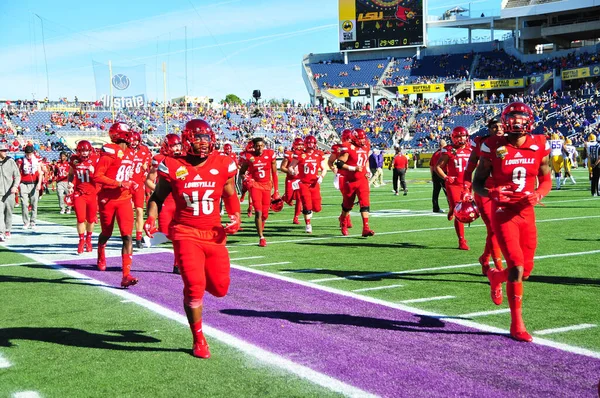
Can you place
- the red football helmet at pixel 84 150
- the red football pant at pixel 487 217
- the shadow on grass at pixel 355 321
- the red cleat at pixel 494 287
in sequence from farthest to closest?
the red football helmet at pixel 84 150 < the red football pant at pixel 487 217 < the red cleat at pixel 494 287 < the shadow on grass at pixel 355 321

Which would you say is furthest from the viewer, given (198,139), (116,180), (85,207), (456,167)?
(85,207)

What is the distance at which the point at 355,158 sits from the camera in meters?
12.5

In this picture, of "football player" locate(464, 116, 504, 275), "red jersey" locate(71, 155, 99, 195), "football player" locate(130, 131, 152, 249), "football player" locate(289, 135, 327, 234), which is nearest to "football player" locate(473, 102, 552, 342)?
"football player" locate(464, 116, 504, 275)

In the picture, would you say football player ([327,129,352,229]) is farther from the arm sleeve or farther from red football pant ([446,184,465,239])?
the arm sleeve

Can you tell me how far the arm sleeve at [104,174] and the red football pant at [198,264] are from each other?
3700 mm

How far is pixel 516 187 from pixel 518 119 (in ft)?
1.95

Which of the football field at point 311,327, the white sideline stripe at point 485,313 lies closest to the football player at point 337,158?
the football field at point 311,327

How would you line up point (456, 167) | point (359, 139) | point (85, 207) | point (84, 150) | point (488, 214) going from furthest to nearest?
point (359, 139) < point (84, 150) < point (85, 207) < point (456, 167) < point (488, 214)

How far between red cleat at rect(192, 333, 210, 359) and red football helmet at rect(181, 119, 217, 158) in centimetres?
146

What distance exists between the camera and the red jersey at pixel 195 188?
5348 mm

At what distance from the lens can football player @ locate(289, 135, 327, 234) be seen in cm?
1380

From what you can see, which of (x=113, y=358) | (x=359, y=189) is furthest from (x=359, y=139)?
(x=113, y=358)

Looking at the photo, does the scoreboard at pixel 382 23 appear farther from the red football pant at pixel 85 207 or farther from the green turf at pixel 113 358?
the green turf at pixel 113 358

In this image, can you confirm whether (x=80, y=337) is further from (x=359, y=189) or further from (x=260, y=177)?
(x=359, y=189)
